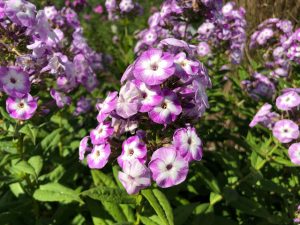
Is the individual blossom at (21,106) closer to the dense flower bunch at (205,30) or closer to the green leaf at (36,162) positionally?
the green leaf at (36,162)

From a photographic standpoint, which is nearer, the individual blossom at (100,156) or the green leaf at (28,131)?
the individual blossom at (100,156)

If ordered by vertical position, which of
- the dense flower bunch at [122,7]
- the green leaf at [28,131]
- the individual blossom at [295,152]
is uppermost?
the green leaf at [28,131]

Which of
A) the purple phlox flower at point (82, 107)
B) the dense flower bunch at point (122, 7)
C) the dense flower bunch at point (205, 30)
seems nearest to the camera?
the dense flower bunch at point (205, 30)

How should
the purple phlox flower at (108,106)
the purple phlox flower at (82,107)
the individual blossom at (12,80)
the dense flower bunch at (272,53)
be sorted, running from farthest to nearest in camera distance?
the purple phlox flower at (82,107) < the dense flower bunch at (272,53) < the individual blossom at (12,80) < the purple phlox flower at (108,106)

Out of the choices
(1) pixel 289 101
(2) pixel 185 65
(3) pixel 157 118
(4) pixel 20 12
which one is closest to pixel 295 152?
(1) pixel 289 101

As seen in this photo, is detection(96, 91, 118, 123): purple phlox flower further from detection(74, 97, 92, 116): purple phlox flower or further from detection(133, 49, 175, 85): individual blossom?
detection(74, 97, 92, 116): purple phlox flower

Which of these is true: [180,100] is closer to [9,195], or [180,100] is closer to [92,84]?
[9,195]

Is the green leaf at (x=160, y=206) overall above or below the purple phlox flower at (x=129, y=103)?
below

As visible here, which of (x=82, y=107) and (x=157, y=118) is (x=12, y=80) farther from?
(x=82, y=107)

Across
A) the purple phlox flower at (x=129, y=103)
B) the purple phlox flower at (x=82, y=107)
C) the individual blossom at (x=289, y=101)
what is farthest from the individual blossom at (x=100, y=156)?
the purple phlox flower at (x=82, y=107)
